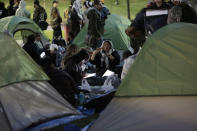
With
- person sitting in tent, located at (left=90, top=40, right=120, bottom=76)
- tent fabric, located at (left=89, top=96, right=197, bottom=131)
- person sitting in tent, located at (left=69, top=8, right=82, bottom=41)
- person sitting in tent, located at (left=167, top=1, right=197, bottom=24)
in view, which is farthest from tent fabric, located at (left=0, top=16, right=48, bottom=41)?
tent fabric, located at (left=89, top=96, right=197, bottom=131)

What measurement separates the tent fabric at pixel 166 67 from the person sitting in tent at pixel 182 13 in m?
3.29

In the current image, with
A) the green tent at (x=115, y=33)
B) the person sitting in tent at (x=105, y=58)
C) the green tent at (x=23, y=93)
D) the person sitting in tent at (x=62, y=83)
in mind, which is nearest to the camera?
the green tent at (x=23, y=93)

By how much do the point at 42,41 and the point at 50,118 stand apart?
32.1 ft

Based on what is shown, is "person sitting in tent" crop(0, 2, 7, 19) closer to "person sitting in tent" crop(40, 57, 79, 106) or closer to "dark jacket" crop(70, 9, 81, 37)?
"dark jacket" crop(70, 9, 81, 37)

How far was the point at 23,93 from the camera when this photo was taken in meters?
7.70

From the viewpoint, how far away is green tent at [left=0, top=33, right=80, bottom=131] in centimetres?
750

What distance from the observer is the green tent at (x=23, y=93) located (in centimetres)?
750

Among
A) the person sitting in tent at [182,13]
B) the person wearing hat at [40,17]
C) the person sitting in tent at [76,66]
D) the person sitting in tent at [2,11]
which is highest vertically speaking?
the person sitting in tent at [182,13]

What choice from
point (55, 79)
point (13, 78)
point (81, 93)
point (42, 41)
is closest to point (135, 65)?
point (13, 78)

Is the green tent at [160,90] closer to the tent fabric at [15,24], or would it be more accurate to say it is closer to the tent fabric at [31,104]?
the tent fabric at [31,104]

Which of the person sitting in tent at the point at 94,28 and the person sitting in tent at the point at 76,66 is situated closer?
the person sitting in tent at the point at 76,66

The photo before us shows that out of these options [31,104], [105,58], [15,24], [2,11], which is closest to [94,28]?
[15,24]

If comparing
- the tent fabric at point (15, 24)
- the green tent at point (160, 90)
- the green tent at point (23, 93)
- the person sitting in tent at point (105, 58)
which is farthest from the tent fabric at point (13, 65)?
the tent fabric at point (15, 24)

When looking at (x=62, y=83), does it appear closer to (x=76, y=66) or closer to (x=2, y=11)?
(x=76, y=66)
